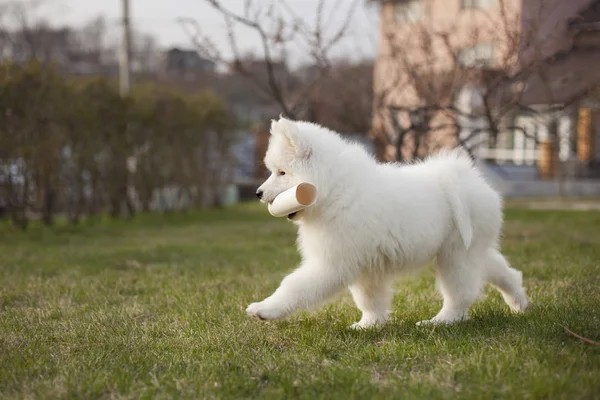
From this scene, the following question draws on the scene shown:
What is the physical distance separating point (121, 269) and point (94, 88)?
19.9 feet

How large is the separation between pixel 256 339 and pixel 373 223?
3.20 ft

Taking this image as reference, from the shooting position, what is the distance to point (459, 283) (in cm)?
437

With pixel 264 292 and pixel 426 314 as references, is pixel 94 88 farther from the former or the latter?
pixel 426 314

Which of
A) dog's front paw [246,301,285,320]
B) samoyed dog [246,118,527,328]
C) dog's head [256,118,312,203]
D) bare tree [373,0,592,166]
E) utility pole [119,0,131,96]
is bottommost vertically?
dog's front paw [246,301,285,320]

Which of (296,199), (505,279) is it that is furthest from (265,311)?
(505,279)

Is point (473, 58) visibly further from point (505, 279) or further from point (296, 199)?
point (296, 199)

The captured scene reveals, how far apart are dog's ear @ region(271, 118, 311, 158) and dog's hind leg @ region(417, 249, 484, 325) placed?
117cm

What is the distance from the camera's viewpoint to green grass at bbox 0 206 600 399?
309cm

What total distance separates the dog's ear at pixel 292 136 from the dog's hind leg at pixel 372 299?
0.94 metres

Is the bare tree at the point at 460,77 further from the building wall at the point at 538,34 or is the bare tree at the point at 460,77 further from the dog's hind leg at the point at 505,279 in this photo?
the dog's hind leg at the point at 505,279

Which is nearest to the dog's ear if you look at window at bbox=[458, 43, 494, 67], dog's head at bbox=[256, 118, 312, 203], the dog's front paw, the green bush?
dog's head at bbox=[256, 118, 312, 203]

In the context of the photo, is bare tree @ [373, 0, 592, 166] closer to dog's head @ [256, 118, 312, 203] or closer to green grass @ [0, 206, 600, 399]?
green grass @ [0, 206, 600, 399]

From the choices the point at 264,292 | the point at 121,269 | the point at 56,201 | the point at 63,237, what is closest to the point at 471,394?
the point at 264,292

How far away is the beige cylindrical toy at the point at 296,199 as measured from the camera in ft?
12.8
